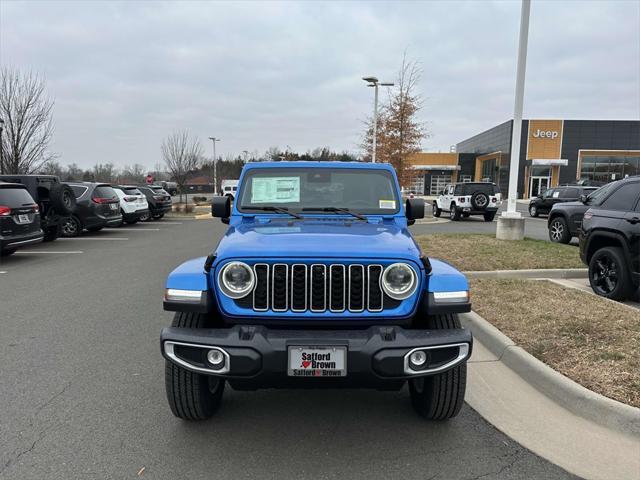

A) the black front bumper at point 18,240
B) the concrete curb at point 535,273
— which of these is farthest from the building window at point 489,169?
the black front bumper at point 18,240

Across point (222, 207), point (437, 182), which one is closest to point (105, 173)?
point (437, 182)

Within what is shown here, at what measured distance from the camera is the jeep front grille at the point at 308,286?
9.50ft

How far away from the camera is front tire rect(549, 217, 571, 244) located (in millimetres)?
11852

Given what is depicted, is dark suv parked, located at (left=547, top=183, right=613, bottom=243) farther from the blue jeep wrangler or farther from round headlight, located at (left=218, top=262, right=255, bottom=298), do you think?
round headlight, located at (left=218, top=262, right=255, bottom=298)

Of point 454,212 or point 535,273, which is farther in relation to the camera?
point 454,212

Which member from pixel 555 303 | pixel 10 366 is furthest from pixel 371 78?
pixel 10 366

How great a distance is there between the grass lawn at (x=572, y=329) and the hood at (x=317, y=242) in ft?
5.92

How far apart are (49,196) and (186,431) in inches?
451

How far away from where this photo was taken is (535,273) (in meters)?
7.88

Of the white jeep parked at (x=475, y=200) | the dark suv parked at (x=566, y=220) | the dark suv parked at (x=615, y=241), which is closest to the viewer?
the dark suv parked at (x=615, y=241)

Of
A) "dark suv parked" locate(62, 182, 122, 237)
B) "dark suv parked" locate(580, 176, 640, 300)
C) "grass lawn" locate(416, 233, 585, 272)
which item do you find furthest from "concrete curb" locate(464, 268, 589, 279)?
"dark suv parked" locate(62, 182, 122, 237)

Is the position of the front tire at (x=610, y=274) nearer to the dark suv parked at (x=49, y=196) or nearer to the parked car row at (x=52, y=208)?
the parked car row at (x=52, y=208)

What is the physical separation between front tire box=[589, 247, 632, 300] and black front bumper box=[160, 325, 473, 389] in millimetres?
4467

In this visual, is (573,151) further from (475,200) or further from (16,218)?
(16,218)
